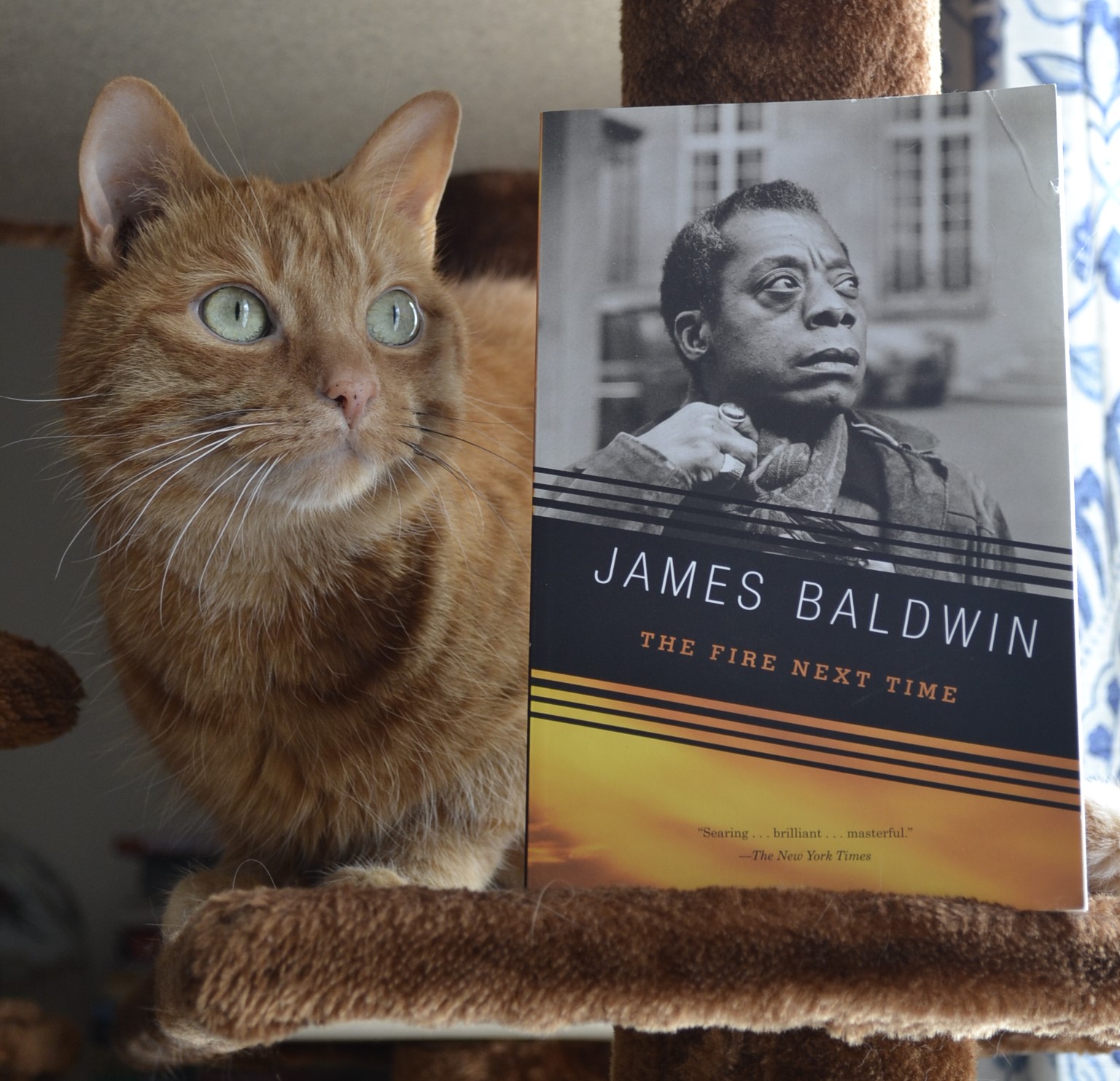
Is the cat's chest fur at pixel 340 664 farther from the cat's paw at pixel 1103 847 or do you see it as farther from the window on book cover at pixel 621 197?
the cat's paw at pixel 1103 847

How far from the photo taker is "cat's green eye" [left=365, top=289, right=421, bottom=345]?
2.99 ft

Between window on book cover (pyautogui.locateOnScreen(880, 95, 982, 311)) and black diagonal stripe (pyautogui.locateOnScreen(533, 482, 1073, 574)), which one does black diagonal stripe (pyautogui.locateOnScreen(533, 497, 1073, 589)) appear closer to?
black diagonal stripe (pyautogui.locateOnScreen(533, 482, 1073, 574))

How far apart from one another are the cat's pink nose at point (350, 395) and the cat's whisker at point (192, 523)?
0.26ft

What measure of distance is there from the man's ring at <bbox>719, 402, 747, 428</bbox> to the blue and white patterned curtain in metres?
0.78

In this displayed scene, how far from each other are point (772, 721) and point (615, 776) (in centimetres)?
11

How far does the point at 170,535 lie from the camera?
2.89ft

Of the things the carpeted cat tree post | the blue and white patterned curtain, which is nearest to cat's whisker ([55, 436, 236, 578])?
the carpeted cat tree post

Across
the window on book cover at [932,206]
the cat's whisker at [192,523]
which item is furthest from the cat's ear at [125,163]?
the window on book cover at [932,206]

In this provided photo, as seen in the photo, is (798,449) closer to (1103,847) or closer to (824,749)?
(824,749)

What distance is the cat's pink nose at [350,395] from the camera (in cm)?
78

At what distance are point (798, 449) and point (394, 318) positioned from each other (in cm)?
40

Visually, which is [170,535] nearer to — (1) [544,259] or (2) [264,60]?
(1) [544,259]

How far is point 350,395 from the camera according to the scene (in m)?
0.78

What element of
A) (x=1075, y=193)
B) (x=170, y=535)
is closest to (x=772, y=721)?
(x=170, y=535)
